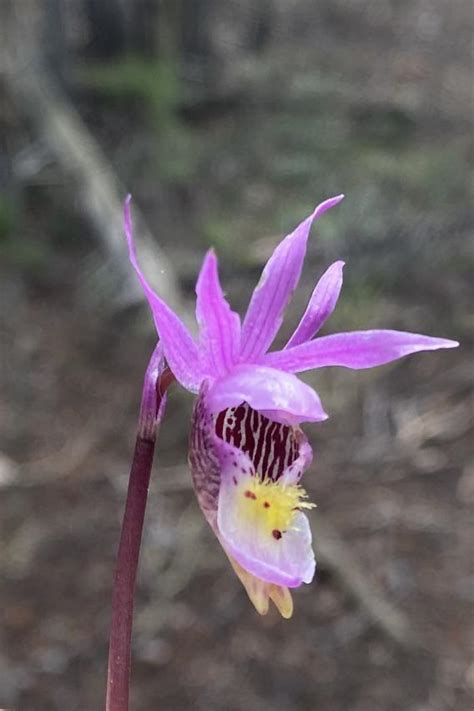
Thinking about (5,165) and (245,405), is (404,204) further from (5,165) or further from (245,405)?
(245,405)

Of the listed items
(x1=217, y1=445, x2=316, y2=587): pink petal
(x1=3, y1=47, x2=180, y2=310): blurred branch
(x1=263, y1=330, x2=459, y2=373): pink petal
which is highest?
(x1=263, y1=330, x2=459, y2=373): pink petal

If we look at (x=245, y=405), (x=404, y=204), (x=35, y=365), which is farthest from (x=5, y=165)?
(x=245, y=405)

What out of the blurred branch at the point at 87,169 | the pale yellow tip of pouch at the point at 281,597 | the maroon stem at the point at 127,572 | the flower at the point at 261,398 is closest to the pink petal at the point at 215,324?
the flower at the point at 261,398

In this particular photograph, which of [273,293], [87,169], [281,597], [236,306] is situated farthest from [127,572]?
[87,169]

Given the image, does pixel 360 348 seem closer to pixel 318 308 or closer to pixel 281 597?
pixel 318 308

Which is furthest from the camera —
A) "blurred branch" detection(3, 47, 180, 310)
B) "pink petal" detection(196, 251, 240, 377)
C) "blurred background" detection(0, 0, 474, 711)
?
"blurred branch" detection(3, 47, 180, 310)

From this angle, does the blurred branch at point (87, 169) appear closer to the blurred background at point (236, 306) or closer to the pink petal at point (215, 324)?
the blurred background at point (236, 306)

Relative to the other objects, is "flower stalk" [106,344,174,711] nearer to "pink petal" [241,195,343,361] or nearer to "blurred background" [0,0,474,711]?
"pink petal" [241,195,343,361]

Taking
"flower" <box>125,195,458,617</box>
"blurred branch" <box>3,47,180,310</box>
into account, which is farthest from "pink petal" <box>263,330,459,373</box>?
"blurred branch" <box>3,47,180,310</box>
